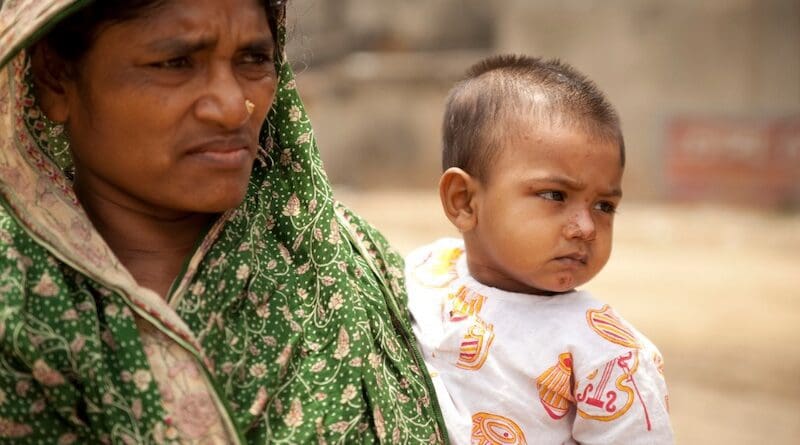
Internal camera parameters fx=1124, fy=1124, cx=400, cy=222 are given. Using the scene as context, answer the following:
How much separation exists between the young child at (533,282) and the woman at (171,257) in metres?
0.16

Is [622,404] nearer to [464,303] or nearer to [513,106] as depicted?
[464,303]

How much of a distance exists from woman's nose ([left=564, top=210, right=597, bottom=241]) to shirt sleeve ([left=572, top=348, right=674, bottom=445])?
29 cm

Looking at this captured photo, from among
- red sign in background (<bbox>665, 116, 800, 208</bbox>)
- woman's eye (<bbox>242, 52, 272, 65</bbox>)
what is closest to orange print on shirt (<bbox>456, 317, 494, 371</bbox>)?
woman's eye (<bbox>242, 52, 272, 65</bbox>)

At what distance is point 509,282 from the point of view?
2.68m

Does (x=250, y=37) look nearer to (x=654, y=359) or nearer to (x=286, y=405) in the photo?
(x=286, y=405)

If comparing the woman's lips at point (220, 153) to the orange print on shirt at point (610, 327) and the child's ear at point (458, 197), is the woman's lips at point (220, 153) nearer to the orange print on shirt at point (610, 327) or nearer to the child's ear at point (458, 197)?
the child's ear at point (458, 197)

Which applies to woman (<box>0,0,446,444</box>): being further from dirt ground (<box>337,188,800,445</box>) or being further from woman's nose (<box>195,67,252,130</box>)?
dirt ground (<box>337,188,800,445</box>)

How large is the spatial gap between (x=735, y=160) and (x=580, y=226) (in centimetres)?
1239

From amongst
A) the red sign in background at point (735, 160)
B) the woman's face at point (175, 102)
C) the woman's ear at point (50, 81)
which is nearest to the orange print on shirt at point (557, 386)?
the woman's face at point (175, 102)

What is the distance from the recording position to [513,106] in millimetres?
2656

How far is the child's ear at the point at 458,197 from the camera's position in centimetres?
273

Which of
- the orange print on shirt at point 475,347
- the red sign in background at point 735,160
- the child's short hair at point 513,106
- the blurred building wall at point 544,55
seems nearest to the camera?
the orange print on shirt at point 475,347

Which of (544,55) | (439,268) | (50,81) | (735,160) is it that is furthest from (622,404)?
(544,55)

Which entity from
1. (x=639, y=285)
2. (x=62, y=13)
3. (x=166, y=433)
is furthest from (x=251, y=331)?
(x=639, y=285)
